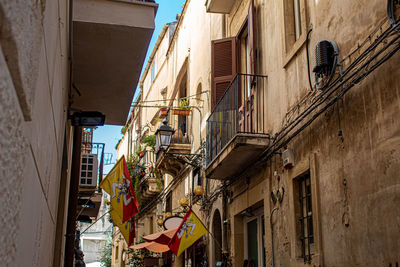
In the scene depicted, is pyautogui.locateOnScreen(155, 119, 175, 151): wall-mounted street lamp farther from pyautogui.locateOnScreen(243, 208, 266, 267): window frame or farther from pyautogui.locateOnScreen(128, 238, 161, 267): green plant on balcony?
pyautogui.locateOnScreen(128, 238, 161, 267): green plant on balcony

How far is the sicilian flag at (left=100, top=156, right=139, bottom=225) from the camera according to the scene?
10418mm

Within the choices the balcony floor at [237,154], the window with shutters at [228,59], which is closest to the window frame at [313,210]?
the balcony floor at [237,154]

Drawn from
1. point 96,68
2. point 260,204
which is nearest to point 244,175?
point 260,204

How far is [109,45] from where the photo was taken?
6.63m

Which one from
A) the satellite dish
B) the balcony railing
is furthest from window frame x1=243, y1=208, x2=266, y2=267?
the satellite dish

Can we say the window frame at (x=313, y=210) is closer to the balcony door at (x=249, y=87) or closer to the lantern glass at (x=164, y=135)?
the balcony door at (x=249, y=87)

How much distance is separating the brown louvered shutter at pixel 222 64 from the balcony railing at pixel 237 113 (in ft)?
3.85

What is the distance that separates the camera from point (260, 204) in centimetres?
989

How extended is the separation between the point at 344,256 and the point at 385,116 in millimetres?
1854

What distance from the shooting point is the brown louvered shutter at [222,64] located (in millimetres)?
12391

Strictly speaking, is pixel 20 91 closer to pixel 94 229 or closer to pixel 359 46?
pixel 359 46

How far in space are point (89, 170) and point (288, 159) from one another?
10.7 meters

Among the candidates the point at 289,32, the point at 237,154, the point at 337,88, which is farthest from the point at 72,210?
the point at 337,88

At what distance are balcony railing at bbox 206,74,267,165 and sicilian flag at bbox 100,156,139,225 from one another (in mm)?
2060
